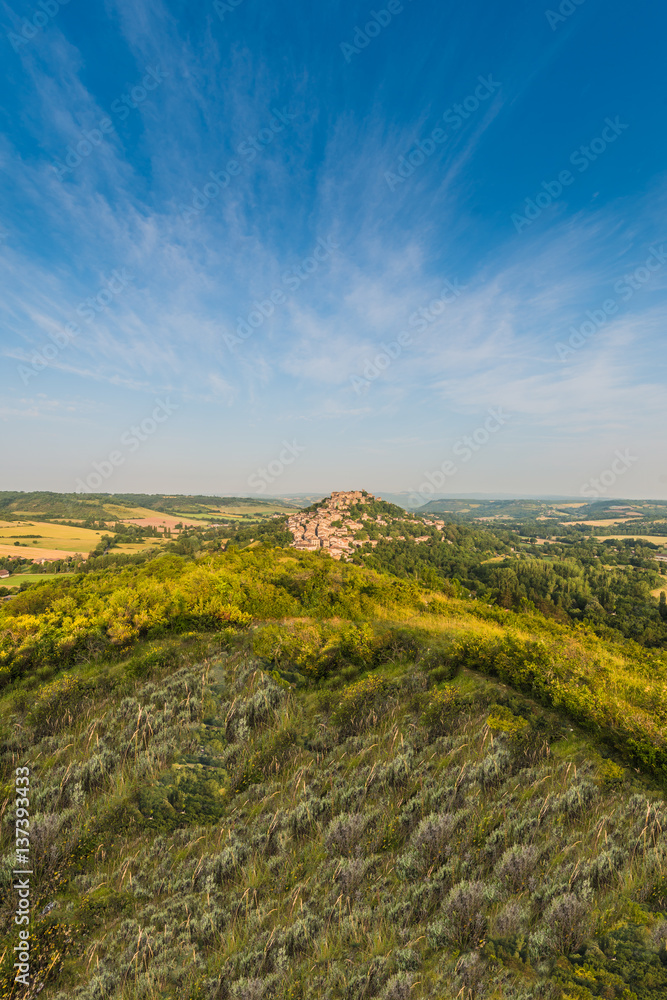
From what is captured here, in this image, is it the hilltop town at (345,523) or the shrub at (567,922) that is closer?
the shrub at (567,922)

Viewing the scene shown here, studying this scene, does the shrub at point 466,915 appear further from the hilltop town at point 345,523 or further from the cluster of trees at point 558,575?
the hilltop town at point 345,523

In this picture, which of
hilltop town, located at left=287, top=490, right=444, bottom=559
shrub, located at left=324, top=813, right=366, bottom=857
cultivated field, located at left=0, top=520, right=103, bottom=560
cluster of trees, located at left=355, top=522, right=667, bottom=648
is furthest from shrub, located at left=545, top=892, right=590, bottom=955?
cultivated field, located at left=0, top=520, right=103, bottom=560

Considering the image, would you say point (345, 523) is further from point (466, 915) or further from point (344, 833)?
point (466, 915)

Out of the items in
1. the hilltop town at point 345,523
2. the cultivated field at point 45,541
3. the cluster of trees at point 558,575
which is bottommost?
the cluster of trees at point 558,575

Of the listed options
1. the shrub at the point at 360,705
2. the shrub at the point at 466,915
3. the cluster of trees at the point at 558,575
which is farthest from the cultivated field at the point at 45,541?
the shrub at the point at 466,915

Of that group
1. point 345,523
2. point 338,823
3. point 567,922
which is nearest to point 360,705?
point 338,823

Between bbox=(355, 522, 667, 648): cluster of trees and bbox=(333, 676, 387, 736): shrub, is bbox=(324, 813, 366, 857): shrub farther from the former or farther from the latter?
bbox=(355, 522, 667, 648): cluster of trees
